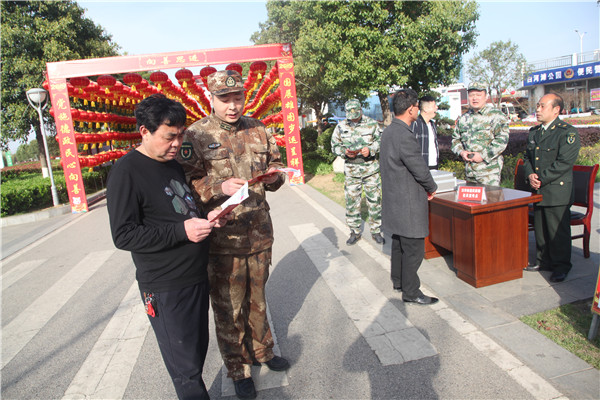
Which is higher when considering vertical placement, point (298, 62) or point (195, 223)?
point (298, 62)

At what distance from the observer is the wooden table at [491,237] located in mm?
3580

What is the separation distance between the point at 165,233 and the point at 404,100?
8.03 ft

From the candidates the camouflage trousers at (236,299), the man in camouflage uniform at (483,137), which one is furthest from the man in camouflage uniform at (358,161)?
the camouflage trousers at (236,299)

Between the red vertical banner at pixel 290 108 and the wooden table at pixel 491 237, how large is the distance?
7.52 metres

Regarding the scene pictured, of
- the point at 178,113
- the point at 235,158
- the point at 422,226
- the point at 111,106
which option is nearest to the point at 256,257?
the point at 235,158

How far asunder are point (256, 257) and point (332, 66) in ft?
35.7

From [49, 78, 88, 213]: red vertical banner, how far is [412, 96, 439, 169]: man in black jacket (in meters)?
9.30

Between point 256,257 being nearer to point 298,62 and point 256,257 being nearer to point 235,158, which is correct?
point 235,158

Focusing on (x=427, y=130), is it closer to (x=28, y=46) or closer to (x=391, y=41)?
(x=391, y=41)

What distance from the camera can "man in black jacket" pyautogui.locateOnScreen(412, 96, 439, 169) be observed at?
507cm

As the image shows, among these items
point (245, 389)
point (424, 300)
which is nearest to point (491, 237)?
point (424, 300)

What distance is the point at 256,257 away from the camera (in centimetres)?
264

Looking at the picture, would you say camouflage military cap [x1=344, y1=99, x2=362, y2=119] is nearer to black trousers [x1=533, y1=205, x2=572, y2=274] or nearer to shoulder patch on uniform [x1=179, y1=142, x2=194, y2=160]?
black trousers [x1=533, y1=205, x2=572, y2=274]

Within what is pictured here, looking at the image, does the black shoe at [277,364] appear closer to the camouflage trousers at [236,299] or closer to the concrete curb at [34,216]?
the camouflage trousers at [236,299]
